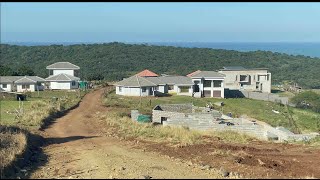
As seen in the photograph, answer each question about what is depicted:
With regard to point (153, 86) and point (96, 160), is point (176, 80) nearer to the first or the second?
point (153, 86)

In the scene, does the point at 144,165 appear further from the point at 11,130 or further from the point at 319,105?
the point at 319,105

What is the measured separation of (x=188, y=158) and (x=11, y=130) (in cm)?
715

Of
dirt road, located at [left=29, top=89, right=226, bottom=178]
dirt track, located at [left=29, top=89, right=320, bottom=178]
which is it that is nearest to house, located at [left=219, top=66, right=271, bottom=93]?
dirt road, located at [left=29, top=89, right=226, bottom=178]

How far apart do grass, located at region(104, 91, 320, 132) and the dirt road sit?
9.31m

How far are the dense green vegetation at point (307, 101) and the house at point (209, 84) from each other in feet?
21.8

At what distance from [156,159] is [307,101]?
33.5 metres

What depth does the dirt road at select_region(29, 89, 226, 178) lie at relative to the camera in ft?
42.8

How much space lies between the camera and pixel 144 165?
47.3 feet

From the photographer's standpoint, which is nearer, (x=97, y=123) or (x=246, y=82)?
(x=97, y=123)

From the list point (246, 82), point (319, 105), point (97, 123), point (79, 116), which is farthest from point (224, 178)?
point (246, 82)

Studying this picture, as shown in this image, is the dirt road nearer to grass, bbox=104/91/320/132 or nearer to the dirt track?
the dirt track

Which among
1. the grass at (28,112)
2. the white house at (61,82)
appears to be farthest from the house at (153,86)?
the grass at (28,112)

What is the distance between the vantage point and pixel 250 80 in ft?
180

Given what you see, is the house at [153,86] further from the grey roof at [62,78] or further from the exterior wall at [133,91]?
the grey roof at [62,78]
